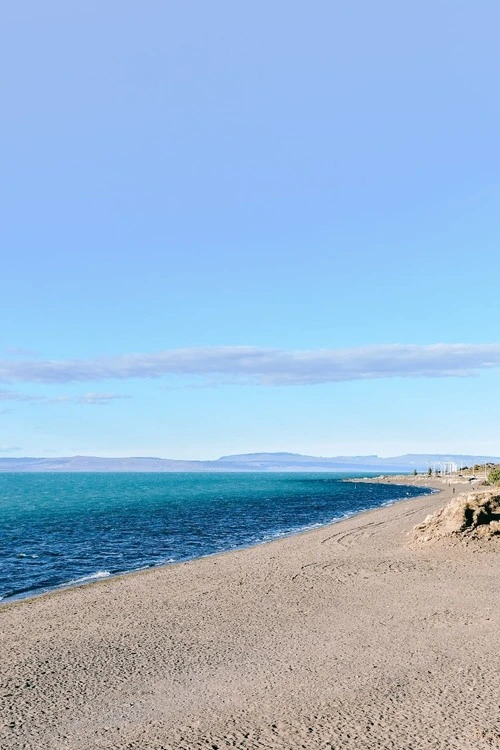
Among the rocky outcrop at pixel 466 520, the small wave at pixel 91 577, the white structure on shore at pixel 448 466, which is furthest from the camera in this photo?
the white structure on shore at pixel 448 466

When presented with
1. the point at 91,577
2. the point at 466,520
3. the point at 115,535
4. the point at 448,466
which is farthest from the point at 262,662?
the point at 448,466

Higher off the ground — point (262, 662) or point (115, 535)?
point (262, 662)

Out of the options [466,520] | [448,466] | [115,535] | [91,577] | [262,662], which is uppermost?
[466,520]

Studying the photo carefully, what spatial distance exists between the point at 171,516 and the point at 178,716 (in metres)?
54.7

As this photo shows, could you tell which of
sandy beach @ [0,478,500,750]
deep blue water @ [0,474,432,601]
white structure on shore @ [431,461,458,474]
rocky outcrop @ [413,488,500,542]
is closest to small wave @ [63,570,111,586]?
deep blue water @ [0,474,432,601]

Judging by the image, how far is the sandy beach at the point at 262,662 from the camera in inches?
468

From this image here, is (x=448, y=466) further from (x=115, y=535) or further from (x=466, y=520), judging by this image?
(x=466, y=520)

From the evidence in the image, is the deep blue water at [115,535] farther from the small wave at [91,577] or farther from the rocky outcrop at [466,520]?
the rocky outcrop at [466,520]

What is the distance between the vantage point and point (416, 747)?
11.1m

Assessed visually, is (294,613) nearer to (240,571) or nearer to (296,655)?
(296,655)

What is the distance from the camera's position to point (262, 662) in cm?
1596

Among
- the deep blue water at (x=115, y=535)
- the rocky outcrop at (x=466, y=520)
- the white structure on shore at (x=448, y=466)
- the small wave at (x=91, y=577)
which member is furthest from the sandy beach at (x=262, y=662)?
the white structure on shore at (x=448, y=466)

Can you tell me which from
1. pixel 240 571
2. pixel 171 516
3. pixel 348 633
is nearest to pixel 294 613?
pixel 348 633

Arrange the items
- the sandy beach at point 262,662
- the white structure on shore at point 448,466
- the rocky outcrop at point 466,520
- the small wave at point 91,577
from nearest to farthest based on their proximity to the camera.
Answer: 1. the sandy beach at point 262,662
2. the small wave at point 91,577
3. the rocky outcrop at point 466,520
4. the white structure on shore at point 448,466
